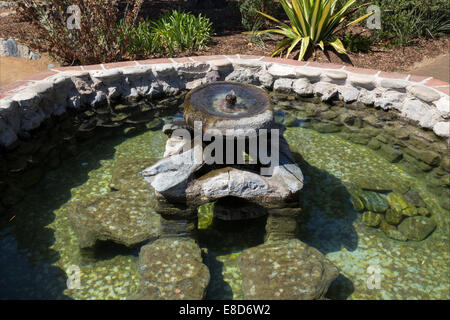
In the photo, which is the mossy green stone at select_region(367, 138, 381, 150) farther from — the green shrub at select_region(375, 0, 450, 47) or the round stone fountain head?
the green shrub at select_region(375, 0, 450, 47)

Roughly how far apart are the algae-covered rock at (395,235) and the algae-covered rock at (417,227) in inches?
1.6

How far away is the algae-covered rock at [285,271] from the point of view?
115 inches

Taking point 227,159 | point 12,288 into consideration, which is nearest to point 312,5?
point 227,159

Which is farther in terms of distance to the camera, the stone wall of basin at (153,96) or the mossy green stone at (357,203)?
the stone wall of basin at (153,96)

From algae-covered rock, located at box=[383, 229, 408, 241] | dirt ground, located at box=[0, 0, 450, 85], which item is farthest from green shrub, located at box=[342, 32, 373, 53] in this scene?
algae-covered rock, located at box=[383, 229, 408, 241]

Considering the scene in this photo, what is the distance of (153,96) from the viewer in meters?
5.92

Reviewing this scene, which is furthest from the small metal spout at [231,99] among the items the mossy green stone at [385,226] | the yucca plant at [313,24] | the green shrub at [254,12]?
the green shrub at [254,12]

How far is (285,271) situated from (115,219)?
1700 millimetres

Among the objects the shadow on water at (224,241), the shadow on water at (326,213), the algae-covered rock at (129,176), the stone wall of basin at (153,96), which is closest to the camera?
the shadow on water at (224,241)

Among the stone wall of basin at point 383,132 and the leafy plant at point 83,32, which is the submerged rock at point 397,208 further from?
the leafy plant at point 83,32

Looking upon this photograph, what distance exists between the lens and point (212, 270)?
10.8 ft

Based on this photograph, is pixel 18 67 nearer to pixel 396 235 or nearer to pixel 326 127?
pixel 326 127

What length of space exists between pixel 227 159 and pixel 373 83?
3.27 metres
